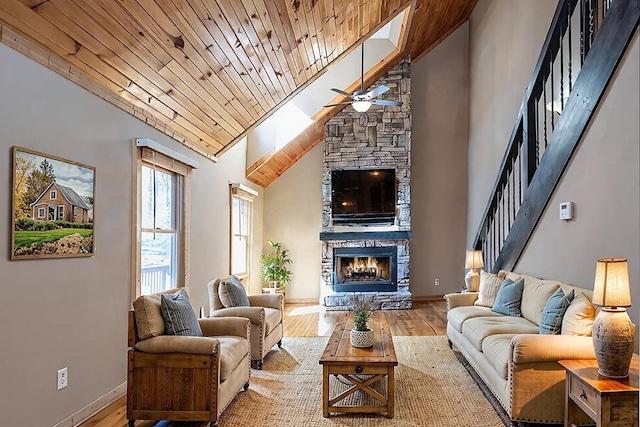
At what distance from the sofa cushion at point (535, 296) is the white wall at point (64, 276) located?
11.4 ft

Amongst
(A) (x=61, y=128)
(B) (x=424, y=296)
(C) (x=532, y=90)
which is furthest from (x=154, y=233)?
(B) (x=424, y=296)

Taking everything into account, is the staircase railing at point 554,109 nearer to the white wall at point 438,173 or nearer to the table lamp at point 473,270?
the table lamp at point 473,270

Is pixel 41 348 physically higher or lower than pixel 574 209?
lower

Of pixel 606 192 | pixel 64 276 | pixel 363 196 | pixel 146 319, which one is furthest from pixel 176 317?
pixel 363 196

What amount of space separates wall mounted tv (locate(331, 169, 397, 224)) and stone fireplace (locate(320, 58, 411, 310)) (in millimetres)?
66

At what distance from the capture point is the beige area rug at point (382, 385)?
3232 millimetres

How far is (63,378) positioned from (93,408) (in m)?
0.46

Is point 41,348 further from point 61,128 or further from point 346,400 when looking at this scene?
point 346,400

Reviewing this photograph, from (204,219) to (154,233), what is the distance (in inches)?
48.6

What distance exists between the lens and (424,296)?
864 cm

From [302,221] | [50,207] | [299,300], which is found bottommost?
[299,300]

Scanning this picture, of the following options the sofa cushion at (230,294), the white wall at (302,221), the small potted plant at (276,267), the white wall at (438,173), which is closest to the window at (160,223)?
the sofa cushion at (230,294)

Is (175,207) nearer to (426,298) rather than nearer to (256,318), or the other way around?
(256,318)

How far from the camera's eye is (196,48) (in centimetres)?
375
